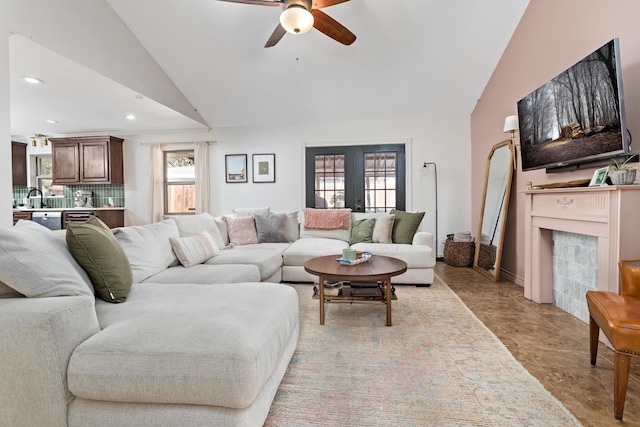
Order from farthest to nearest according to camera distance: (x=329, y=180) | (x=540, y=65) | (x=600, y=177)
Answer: (x=329, y=180), (x=540, y=65), (x=600, y=177)

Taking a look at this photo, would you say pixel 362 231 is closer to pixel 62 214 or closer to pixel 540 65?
pixel 540 65

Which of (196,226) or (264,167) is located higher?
(264,167)

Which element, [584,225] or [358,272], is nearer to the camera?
[584,225]

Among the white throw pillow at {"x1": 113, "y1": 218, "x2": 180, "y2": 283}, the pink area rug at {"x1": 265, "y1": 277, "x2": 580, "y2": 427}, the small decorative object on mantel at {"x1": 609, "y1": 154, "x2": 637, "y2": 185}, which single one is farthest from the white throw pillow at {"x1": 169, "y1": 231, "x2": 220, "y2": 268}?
the small decorative object on mantel at {"x1": 609, "y1": 154, "x2": 637, "y2": 185}

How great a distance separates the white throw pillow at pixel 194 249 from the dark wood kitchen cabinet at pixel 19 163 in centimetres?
568

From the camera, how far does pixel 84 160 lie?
18.7 feet

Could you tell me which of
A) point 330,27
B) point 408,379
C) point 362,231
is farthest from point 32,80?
point 408,379

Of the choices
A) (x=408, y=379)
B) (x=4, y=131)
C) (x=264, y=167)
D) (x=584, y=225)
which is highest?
(x=264, y=167)

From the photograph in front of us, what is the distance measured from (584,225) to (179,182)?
6.02 meters

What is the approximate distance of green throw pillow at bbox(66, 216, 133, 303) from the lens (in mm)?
1610

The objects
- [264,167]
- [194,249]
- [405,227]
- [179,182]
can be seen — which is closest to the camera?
[194,249]

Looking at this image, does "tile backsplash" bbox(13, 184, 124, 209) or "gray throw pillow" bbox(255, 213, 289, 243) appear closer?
"gray throw pillow" bbox(255, 213, 289, 243)

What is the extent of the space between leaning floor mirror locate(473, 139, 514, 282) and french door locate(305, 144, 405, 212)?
1344mm

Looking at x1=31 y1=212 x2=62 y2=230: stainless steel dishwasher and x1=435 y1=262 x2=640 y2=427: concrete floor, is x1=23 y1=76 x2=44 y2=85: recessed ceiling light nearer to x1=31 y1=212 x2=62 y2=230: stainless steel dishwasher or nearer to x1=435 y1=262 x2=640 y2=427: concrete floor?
x1=31 y1=212 x2=62 y2=230: stainless steel dishwasher
